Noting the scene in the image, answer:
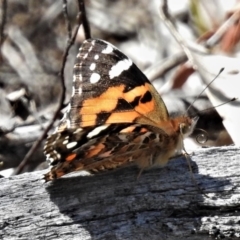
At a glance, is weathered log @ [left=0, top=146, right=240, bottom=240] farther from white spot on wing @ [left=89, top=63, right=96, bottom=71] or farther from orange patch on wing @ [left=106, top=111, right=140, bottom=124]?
white spot on wing @ [left=89, top=63, right=96, bottom=71]

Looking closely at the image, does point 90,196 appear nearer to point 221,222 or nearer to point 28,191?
point 28,191

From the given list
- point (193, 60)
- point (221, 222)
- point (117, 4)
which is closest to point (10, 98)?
point (193, 60)

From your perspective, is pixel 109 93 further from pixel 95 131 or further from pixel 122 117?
pixel 95 131

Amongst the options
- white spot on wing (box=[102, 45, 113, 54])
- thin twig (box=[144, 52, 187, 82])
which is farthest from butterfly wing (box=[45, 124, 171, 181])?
thin twig (box=[144, 52, 187, 82])

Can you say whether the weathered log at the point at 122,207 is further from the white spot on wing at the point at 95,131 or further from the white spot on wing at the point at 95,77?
the white spot on wing at the point at 95,77

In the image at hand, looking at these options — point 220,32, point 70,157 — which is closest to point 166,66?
point 220,32
